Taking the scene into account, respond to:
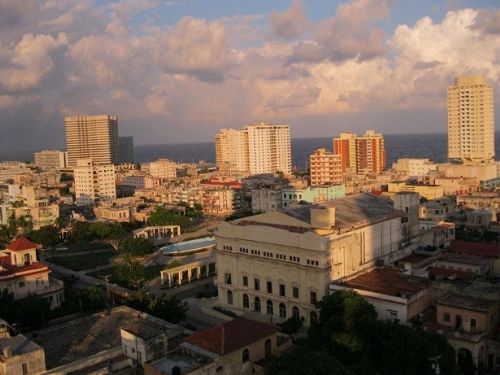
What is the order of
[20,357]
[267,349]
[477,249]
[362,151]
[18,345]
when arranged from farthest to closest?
1. [362,151]
2. [477,249]
3. [267,349]
4. [18,345]
5. [20,357]

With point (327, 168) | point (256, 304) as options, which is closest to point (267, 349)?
point (256, 304)

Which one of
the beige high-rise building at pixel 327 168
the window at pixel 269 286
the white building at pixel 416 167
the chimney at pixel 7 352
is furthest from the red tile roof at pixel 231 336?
the white building at pixel 416 167

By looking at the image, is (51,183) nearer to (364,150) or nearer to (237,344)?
(364,150)

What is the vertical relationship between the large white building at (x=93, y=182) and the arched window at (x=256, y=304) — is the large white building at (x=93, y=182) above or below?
above

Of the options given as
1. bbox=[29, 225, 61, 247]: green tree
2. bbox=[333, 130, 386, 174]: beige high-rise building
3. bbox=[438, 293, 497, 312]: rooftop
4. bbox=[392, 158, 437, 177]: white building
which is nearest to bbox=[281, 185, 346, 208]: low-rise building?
bbox=[29, 225, 61, 247]: green tree

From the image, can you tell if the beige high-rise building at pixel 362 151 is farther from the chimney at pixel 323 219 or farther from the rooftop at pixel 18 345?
the rooftop at pixel 18 345

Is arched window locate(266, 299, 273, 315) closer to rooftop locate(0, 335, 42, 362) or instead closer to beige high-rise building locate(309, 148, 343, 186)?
rooftop locate(0, 335, 42, 362)

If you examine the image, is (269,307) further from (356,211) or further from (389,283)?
(356,211)

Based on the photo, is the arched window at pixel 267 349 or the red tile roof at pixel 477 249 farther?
the red tile roof at pixel 477 249
